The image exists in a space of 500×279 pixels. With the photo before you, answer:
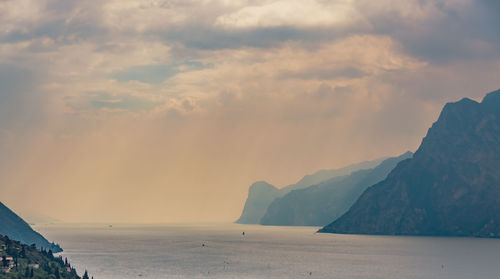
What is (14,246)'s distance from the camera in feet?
587

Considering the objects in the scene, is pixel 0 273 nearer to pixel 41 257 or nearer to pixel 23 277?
pixel 23 277

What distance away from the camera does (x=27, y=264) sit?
524 ft

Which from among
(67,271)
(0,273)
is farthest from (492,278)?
(0,273)

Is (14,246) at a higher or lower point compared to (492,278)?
higher

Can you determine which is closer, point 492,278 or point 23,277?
point 23,277

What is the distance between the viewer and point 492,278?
655 ft

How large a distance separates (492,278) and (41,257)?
161 meters

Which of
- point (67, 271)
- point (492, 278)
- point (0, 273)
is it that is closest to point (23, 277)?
point (0, 273)

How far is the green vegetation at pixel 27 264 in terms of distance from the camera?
149 meters

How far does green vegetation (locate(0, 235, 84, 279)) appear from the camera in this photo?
14905cm

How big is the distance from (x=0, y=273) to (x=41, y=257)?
3592cm

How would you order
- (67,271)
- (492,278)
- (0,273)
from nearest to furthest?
(0,273)
(67,271)
(492,278)

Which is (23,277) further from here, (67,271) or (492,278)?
(492,278)

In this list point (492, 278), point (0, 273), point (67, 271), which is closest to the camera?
point (0, 273)
